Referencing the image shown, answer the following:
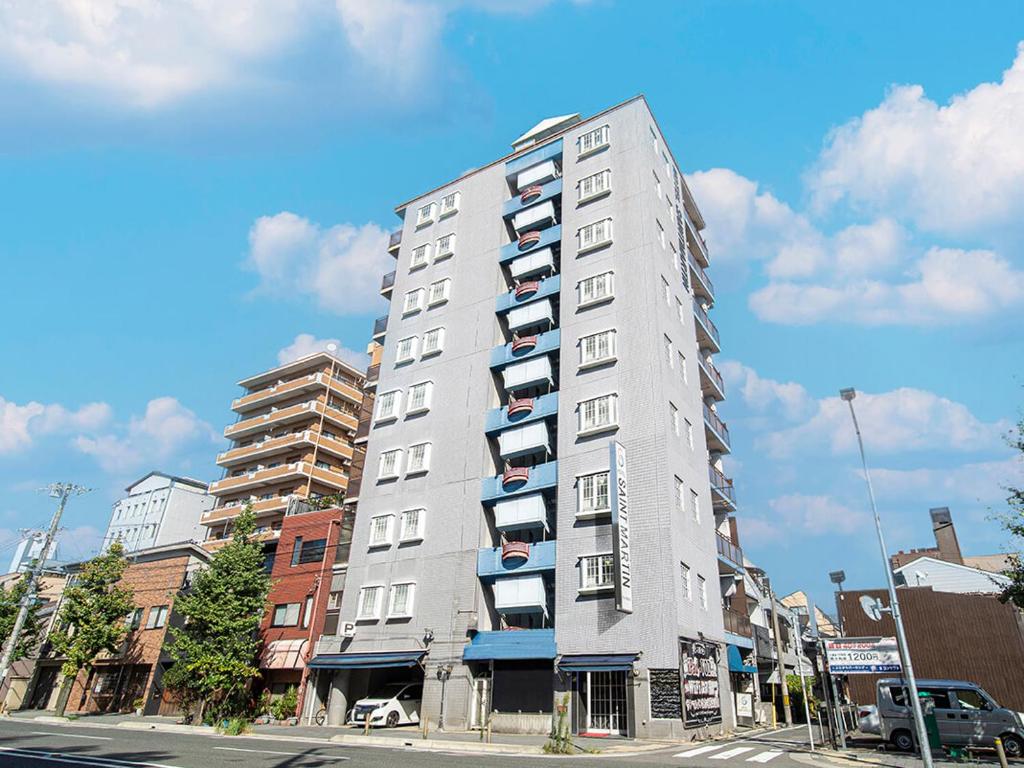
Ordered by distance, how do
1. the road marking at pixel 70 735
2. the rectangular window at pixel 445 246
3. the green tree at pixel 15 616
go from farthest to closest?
1. the rectangular window at pixel 445 246
2. the green tree at pixel 15 616
3. the road marking at pixel 70 735

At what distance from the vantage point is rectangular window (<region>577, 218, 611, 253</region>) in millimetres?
37978

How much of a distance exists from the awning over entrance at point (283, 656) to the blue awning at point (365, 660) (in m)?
1.57

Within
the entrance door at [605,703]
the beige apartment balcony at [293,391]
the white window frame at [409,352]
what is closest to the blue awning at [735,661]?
the entrance door at [605,703]

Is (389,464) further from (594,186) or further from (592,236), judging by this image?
(594,186)

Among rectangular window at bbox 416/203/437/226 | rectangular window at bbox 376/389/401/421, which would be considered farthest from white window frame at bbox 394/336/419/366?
rectangular window at bbox 416/203/437/226

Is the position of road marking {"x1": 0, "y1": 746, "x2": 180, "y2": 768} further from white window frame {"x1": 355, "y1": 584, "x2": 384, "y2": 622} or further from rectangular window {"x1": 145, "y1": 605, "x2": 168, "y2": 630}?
rectangular window {"x1": 145, "y1": 605, "x2": 168, "y2": 630}

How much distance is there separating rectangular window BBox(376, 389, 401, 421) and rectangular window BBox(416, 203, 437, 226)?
14.9m

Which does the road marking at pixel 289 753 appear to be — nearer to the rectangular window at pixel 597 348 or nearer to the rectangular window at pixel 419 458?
the rectangular window at pixel 419 458

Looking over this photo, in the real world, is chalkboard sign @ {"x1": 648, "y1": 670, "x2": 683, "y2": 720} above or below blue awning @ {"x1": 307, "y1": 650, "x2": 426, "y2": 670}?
below

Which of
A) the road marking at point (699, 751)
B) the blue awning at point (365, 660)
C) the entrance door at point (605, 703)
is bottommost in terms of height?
the road marking at point (699, 751)

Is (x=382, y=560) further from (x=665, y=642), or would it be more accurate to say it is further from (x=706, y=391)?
(x=706, y=391)

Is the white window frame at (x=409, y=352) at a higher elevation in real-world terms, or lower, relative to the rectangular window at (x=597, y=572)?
higher

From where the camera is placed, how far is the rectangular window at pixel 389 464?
39.5 m

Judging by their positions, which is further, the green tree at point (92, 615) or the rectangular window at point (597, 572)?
the green tree at point (92, 615)
